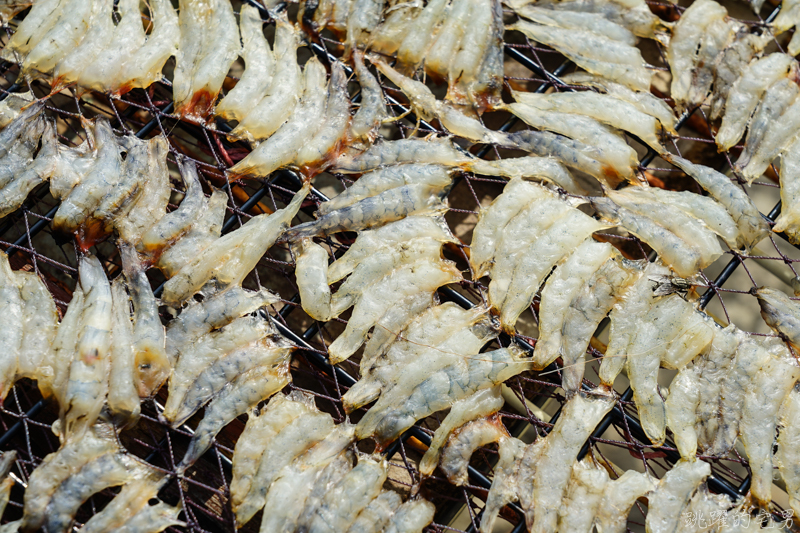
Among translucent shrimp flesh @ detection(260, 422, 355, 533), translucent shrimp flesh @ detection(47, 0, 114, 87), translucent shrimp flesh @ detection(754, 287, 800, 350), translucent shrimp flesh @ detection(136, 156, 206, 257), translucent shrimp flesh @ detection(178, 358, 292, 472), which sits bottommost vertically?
translucent shrimp flesh @ detection(260, 422, 355, 533)

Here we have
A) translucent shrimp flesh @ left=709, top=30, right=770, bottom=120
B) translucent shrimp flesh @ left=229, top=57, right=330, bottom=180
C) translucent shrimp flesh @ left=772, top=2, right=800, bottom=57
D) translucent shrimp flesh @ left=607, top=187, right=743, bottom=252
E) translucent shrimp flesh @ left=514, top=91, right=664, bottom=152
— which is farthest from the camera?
translucent shrimp flesh @ left=772, top=2, right=800, bottom=57

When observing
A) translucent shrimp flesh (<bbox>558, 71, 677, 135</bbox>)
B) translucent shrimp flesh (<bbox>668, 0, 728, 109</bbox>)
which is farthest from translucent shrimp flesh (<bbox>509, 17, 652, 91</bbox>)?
translucent shrimp flesh (<bbox>668, 0, 728, 109</bbox>)

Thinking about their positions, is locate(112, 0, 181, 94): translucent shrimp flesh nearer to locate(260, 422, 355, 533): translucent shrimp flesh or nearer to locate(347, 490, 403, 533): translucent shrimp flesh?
locate(260, 422, 355, 533): translucent shrimp flesh

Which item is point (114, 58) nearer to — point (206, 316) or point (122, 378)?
point (206, 316)

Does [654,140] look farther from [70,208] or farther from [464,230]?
[70,208]

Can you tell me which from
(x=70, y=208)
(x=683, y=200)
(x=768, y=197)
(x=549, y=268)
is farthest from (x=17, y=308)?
(x=768, y=197)

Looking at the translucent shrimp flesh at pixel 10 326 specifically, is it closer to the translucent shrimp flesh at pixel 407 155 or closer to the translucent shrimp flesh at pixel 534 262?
the translucent shrimp flesh at pixel 407 155

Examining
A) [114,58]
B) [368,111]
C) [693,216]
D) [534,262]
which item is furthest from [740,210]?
[114,58]

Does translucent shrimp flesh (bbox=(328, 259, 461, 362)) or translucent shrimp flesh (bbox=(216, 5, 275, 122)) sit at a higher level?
translucent shrimp flesh (bbox=(216, 5, 275, 122))
